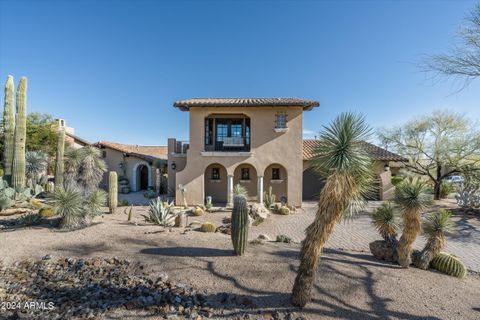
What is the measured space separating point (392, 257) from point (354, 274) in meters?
1.92

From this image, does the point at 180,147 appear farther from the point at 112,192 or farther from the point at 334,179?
the point at 334,179

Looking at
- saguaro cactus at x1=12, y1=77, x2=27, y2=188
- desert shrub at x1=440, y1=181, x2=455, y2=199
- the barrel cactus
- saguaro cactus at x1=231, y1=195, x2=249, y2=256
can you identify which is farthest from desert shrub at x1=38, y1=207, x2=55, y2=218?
desert shrub at x1=440, y1=181, x2=455, y2=199

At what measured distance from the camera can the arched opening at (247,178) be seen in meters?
16.1

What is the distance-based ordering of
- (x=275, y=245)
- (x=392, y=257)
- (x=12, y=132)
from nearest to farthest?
(x=392, y=257) → (x=275, y=245) → (x=12, y=132)

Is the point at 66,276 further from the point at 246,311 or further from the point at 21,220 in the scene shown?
the point at 21,220

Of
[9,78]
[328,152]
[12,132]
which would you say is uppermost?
[9,78]

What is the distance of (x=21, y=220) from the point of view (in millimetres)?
8906

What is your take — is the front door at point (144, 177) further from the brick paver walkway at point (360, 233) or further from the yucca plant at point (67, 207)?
the brick paver walkway at point (360, 233)

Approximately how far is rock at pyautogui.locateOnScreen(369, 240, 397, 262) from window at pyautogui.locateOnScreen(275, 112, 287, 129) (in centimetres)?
948

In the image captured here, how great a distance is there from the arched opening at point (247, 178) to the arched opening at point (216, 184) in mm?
926

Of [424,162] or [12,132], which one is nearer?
[12,132]

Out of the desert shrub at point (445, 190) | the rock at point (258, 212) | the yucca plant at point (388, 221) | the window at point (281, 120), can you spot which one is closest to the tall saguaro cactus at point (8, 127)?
the rock at point (258, 212)

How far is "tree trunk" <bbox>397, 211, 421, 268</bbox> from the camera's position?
5.40 metres

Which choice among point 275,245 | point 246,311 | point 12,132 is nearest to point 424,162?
point 275,245
